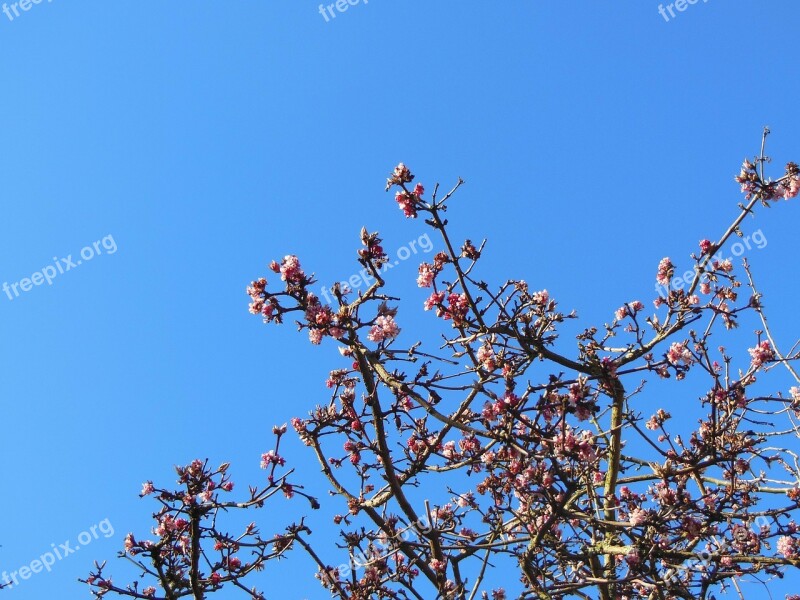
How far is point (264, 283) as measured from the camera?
4.92 meters

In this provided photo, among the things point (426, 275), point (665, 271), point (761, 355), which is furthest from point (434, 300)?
point (761, 355)

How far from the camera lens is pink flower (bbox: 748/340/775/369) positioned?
636 centimetres

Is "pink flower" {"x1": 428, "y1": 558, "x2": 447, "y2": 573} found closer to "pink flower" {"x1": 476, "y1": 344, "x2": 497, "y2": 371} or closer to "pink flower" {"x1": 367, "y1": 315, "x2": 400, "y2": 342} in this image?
"pink flower" {"x1": 476, "y1": 344, "x2": 497, "y2": 371}

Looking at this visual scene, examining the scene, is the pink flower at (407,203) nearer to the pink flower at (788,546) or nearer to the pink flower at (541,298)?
the pink flower at (541,298)

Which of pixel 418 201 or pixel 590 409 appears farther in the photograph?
pixel 418 201

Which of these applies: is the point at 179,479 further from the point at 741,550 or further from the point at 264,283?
the point at 741,550

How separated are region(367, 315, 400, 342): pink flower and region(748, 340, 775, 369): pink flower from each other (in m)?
3.79

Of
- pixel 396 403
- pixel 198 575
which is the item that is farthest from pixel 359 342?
pixel 198 575

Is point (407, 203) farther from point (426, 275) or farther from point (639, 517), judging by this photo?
point (639, 517)

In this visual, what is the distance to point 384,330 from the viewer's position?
5242 millimetres

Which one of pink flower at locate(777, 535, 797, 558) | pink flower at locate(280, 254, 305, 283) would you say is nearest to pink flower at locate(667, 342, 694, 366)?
pink flower at locate(777, 535, 797, 558)

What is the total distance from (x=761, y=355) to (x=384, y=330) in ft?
13.0

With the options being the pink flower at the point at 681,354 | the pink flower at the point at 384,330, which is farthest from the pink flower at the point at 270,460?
the pink flower at the point at 681,354

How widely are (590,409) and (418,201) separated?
2041 millimetres
